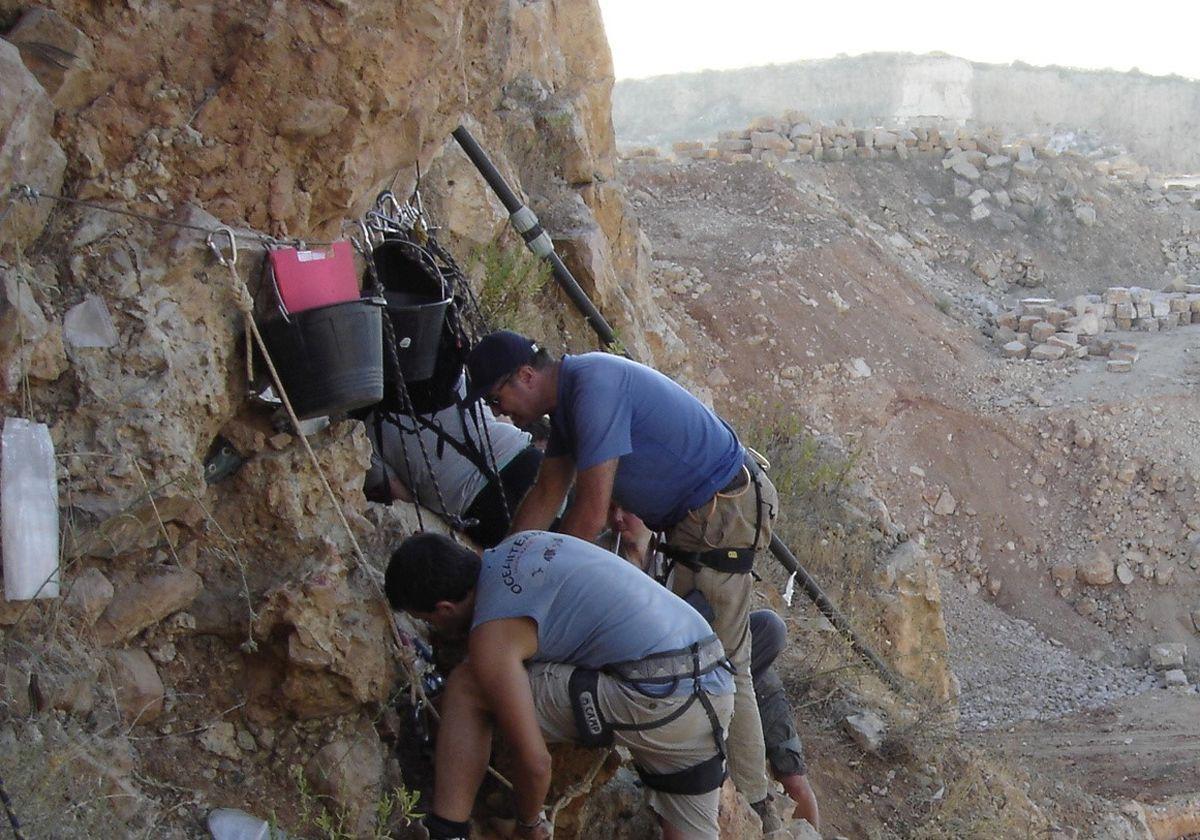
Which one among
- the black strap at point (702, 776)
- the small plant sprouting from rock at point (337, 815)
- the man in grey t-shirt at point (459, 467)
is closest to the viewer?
the small plant sprouting from rock at point (337, 815)

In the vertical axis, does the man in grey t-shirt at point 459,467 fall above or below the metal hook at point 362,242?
below

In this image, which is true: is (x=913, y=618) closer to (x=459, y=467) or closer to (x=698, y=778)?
(x=459, y=467)

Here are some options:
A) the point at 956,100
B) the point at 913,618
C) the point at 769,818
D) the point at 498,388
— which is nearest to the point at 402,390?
the point at 498,388

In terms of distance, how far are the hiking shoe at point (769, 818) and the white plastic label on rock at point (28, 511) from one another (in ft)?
7.69

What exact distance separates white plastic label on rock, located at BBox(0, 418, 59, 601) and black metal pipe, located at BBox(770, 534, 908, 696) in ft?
12.5

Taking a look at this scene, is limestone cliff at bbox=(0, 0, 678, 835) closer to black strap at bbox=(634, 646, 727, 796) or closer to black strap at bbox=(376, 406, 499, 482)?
black strap at bbox=(376, 406, 499, 482)

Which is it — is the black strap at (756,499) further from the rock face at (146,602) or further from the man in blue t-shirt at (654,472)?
the rock face at (146,602)

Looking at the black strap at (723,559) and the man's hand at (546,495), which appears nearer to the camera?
the man's hand at (546,495)

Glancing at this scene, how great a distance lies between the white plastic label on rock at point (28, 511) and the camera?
2.41 meters

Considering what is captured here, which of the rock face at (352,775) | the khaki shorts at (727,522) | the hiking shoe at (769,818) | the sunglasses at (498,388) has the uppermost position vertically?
the sunglasses at (498,388)

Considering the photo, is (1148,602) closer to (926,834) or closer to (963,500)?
(963,500)

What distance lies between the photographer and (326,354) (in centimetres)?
298

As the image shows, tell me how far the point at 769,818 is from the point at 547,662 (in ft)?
4.50

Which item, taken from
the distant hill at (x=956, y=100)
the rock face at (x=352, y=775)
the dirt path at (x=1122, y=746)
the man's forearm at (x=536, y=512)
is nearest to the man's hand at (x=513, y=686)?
the rock face at (x=352, y=775)
